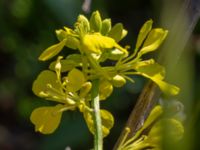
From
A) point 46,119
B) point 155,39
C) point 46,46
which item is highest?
point 155,39

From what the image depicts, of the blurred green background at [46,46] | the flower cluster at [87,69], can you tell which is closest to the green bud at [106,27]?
the flower cluster at [87,69]

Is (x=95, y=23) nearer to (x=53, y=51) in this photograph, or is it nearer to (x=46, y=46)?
(x=53, y=51)

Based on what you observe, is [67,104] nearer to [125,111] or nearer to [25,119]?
[125,111]

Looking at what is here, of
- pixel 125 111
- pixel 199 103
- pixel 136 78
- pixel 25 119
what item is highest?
pixel 199 103

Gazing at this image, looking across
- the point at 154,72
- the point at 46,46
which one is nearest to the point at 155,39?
the point at 154,72

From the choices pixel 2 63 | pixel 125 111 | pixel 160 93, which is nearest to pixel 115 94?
pixel 125 111

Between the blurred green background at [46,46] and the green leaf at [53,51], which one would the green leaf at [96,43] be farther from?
the blurred green background at [46,46]

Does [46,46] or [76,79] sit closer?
[76,79]

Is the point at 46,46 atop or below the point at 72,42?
below
